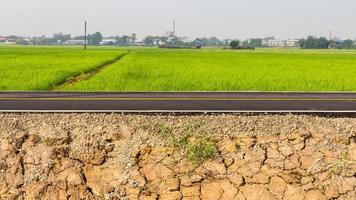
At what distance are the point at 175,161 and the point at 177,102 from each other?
494cm

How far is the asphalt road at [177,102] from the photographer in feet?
42.6

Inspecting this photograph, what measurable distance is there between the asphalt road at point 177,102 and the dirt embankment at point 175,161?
2620mm

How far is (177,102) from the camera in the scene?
14.3 metres

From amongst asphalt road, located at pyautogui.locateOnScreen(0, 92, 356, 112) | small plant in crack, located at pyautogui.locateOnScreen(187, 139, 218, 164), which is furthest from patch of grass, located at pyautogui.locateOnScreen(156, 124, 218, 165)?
asphalt road, located at pyautogui.locateOnScreen(0, 92, 356, 112)

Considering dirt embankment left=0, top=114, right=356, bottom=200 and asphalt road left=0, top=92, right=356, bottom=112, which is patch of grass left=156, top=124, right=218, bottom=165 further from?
asphalt road left=0, top=92, right=356, bottom=112

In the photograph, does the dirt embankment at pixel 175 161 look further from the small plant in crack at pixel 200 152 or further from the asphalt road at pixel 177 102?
the asphalt road at pixel 177 102

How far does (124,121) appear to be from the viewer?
34.6 ft

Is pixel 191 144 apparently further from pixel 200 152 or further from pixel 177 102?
pixel 177 102

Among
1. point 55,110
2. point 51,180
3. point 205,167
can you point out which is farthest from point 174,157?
point 55,110

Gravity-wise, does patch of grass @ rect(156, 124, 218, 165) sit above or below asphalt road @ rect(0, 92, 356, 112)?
below

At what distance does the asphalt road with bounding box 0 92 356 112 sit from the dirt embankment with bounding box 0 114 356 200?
2620 mm

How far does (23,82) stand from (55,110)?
9.94 metres

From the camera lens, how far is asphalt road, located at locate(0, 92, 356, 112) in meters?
13.0

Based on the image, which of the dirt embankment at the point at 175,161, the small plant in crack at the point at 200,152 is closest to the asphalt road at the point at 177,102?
the dirt embankment at the point at 175,161
